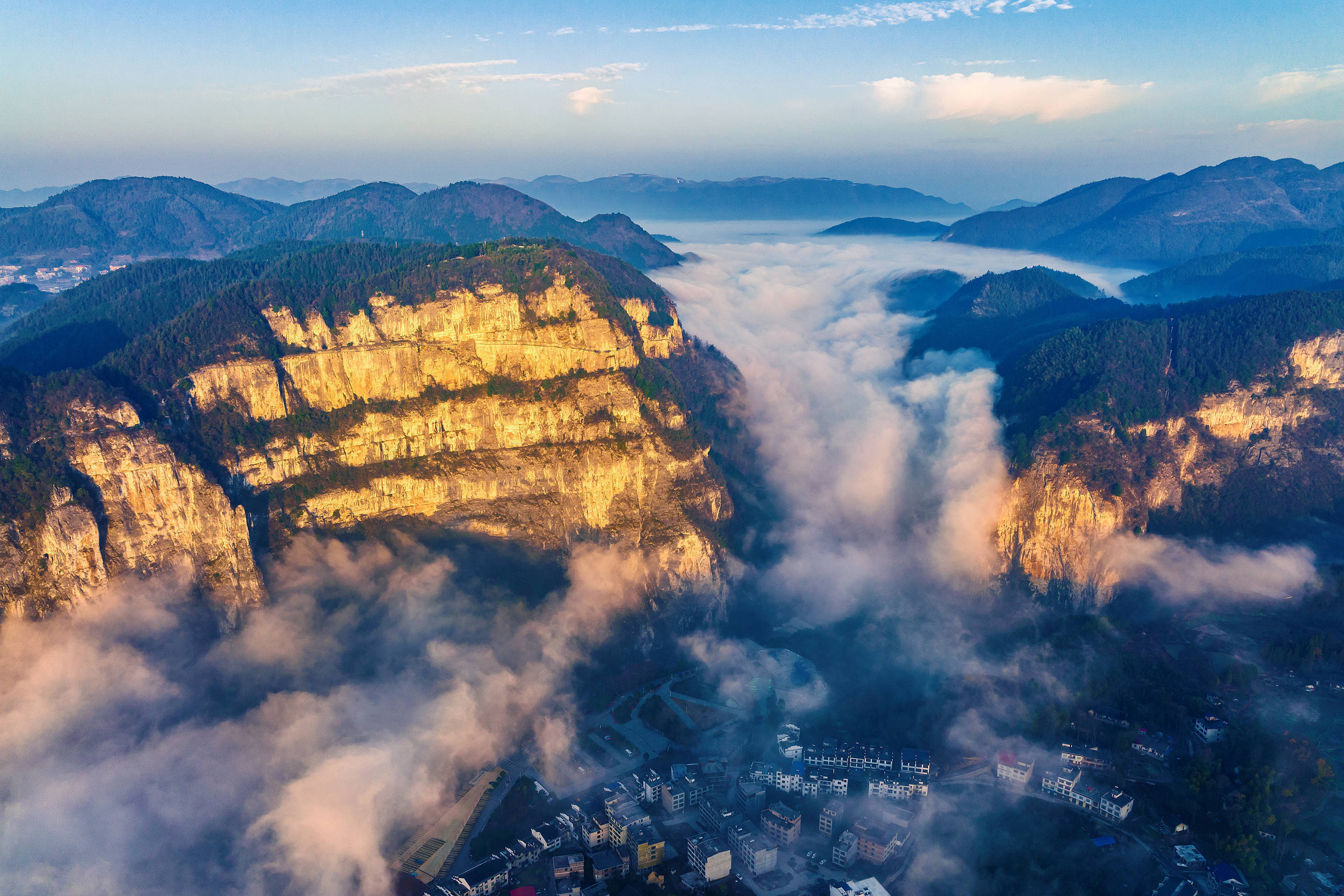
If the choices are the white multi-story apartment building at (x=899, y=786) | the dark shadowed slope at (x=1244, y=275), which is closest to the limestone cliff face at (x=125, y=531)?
the white multi-story apartment building at (x=899, y=786)

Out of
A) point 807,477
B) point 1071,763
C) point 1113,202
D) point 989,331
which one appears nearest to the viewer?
point 1071,763

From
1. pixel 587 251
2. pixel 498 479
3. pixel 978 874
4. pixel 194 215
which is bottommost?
pixel 978 874

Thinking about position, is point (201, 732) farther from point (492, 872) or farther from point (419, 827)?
point (492, 872)

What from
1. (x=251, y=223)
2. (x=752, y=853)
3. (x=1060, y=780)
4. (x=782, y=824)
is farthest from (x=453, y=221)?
(x=1060, y=780)

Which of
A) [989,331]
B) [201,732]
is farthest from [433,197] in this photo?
[201,732]

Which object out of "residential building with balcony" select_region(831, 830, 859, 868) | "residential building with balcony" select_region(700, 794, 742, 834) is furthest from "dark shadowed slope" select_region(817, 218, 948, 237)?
"residential building with balcony" select_region(831, 830, 859, 868)

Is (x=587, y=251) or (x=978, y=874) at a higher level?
(x=587, y=251)

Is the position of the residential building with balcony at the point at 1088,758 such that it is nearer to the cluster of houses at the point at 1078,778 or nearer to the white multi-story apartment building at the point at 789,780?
the cluster of houses at the point at 1078,778
